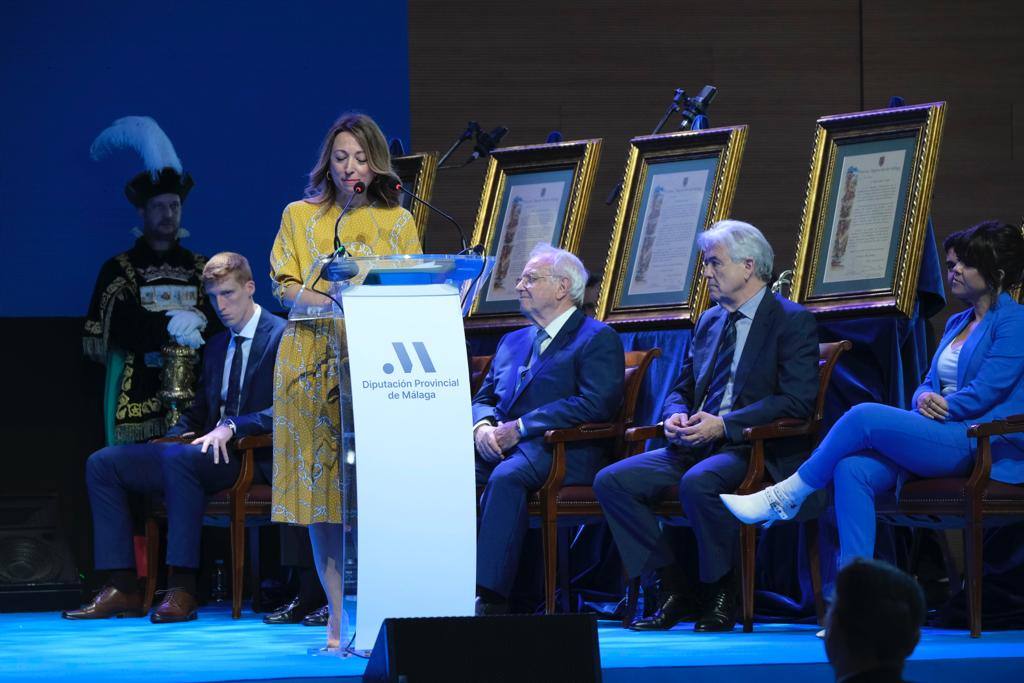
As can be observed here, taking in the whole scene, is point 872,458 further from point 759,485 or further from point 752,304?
point 752,304

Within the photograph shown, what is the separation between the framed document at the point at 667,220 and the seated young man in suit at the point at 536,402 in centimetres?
41

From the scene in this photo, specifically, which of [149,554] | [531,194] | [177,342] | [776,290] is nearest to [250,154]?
[177,342]

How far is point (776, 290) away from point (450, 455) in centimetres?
224

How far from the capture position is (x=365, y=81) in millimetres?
6684

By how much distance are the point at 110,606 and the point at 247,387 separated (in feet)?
3.00

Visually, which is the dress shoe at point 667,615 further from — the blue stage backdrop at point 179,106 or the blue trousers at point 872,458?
the blue stage backdrop at point 179,106

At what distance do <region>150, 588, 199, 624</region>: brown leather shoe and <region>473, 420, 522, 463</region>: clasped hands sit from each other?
1.19 meters

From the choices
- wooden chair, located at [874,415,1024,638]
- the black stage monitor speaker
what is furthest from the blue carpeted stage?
wooden chair, located at [874,415,1024,638]

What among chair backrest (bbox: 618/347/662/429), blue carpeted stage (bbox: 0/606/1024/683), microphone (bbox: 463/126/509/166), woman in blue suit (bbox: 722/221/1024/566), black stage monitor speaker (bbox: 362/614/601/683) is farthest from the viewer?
microphone (bbox: 463/126/509/166)

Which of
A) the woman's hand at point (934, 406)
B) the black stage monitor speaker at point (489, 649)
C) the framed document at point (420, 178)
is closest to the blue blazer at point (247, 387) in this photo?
the framed document at point (420, 178)

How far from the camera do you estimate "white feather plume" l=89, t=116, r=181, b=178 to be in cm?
633

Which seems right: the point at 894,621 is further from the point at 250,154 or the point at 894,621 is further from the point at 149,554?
the point at 250,154

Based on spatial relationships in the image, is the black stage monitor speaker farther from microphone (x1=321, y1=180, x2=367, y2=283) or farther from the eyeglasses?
the eyeglasses

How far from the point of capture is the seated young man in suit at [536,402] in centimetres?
467
